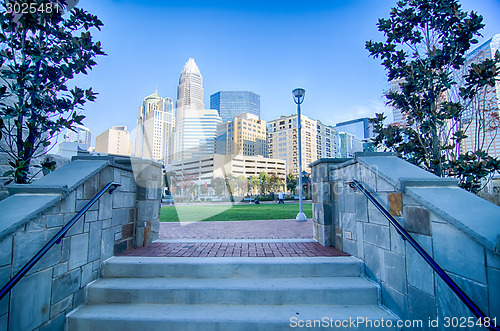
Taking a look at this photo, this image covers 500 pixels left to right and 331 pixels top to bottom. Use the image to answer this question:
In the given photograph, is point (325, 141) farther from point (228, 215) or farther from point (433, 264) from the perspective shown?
point (433, 264)

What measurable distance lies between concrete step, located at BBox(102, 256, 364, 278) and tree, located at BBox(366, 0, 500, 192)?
2.76 m

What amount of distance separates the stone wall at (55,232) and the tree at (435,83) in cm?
523

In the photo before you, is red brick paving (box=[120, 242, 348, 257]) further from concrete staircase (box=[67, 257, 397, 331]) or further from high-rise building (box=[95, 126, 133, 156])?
high-rise building (box=[95, 126, 133, 156])

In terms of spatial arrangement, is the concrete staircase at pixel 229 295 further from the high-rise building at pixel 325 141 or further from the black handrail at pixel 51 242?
the high-rise building at pixel 325 141

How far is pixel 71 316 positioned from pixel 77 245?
0.74 meters

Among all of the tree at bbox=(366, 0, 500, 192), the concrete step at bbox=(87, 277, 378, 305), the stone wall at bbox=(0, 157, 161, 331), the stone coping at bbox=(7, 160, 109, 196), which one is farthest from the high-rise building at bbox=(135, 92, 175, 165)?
the tree at bbox=(366, 0, 500, 192)

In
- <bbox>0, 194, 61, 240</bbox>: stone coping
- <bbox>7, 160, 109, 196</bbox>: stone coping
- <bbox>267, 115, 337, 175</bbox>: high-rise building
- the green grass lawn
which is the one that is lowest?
the green grass lawn

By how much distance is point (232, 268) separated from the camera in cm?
307

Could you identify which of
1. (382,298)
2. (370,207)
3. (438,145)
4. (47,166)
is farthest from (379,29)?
(47,166)

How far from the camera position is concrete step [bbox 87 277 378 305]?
2.67 metres

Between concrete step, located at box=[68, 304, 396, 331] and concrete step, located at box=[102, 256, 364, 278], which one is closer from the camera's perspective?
concrete step, located at box=[68, 304, 396, 331]

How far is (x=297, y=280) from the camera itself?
9.58ft

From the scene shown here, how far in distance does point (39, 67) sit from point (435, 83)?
7.02 metres

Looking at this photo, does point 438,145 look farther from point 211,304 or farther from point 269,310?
point 211,304
